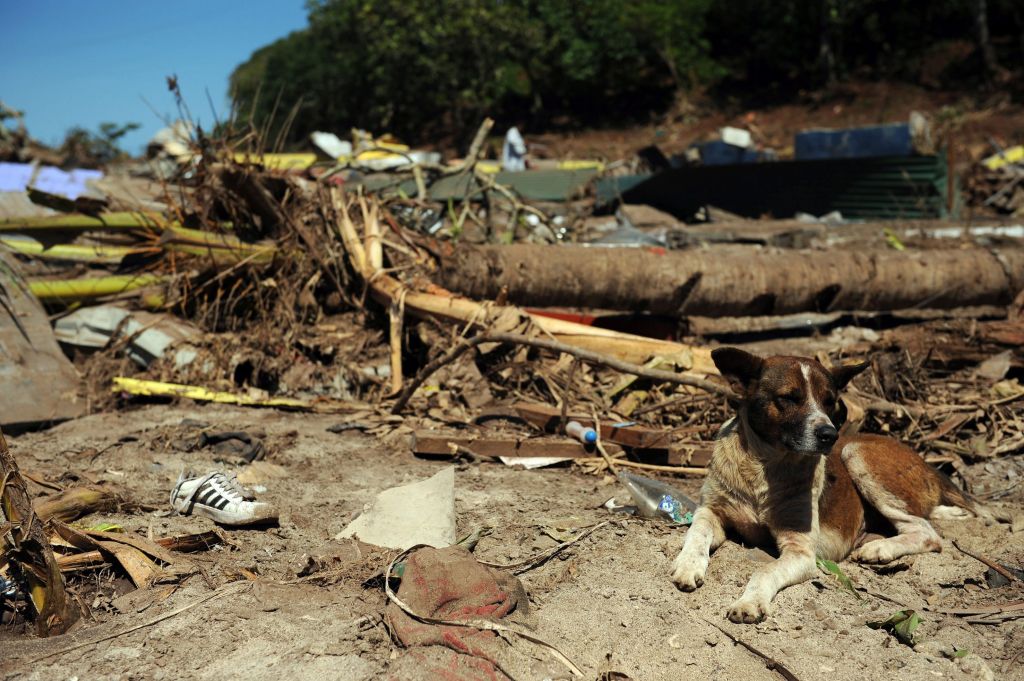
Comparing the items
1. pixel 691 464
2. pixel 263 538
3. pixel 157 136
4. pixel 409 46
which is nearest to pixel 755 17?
pixel 409 46

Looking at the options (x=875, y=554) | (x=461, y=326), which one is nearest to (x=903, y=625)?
(x=875, y=554)

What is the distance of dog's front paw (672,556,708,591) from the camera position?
4004mm

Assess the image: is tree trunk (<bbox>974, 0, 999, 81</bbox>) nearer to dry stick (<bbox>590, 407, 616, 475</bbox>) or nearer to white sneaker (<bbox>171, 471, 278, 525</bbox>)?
dry stick (<bbox>590, 407, 616, 475</bbox>)

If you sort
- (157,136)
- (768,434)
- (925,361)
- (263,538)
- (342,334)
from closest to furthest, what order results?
(768,434)
(263,538)
(925,361)
(342,334)
(157,136)

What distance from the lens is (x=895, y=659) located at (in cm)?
361

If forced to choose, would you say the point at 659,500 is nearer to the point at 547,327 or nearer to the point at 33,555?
the point at 547,327

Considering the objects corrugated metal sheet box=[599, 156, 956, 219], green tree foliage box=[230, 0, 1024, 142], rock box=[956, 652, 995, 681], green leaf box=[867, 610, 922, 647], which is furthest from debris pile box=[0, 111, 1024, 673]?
green tree foliage box=[230, 0, 1024, 142]

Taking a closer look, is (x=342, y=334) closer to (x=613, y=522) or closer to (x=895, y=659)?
(x=613, y=522)

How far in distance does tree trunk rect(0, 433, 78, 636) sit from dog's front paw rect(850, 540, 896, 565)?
3.66 m

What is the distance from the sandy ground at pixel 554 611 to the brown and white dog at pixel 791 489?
11 centimetres

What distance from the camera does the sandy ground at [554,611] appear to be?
3.39 meters

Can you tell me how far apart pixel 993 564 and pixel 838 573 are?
2.68ft

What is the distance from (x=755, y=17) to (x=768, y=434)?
2951cm

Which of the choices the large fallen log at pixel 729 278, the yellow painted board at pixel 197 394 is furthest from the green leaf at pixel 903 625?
the yellow painted board at pixel 197 394
